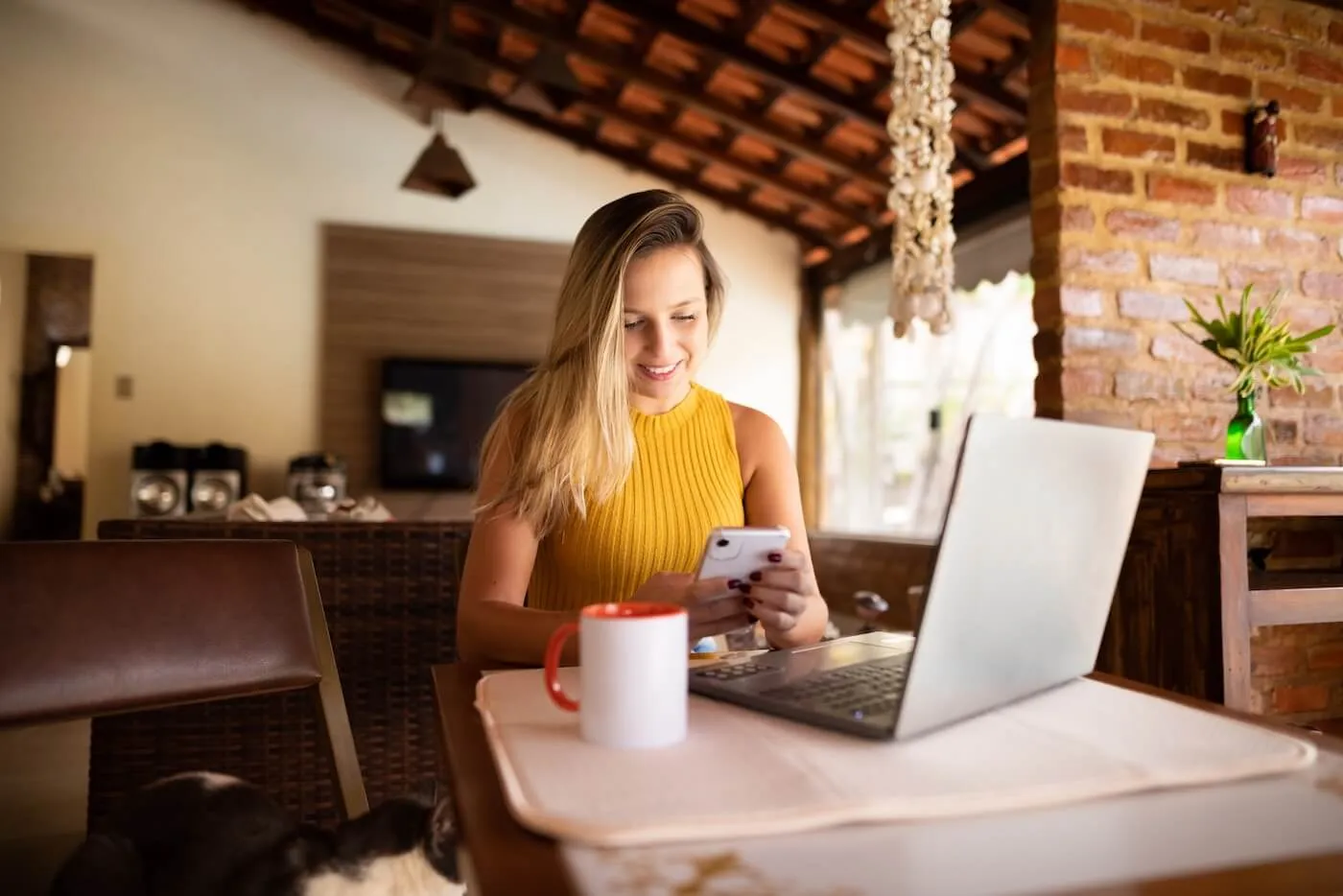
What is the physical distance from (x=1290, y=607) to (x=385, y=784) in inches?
80.4

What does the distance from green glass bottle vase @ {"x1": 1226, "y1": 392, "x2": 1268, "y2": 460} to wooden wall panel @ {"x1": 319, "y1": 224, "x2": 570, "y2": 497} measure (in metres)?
4.33

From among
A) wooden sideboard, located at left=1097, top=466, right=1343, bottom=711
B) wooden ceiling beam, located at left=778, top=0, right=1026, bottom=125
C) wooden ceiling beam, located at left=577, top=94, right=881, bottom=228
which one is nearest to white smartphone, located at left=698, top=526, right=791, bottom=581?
wooden sideboard, located at left=1097, top=466, right=1343, bottom=711

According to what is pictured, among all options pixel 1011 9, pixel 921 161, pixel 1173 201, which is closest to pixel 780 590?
pixel 1173 201

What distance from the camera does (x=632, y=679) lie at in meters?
0.62

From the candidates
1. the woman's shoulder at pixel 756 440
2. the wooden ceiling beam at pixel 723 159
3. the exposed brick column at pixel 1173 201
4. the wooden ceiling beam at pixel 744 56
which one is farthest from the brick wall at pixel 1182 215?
the wooden ceiling beam at pixel 723 159

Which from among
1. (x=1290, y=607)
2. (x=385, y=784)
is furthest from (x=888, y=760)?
(x=385, y=784)

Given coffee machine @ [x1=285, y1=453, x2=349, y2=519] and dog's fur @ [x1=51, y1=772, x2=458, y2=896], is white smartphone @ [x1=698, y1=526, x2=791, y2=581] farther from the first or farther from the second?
coffee machine @ [x1=285, y1=453, x2=349, y2=519]

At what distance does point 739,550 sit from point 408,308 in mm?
5138

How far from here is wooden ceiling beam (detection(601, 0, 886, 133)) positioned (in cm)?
445

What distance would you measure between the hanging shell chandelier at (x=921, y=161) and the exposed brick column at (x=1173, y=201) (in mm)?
324

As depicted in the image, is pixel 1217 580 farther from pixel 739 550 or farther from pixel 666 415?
pixel 739 550

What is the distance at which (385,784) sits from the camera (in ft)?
7.38

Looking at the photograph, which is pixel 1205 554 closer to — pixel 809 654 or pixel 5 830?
pixel 809 654

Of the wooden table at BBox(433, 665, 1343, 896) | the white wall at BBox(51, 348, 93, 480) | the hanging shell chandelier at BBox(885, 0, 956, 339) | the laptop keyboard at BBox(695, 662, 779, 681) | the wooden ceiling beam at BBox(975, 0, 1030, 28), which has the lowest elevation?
the wooden table at BBox(433, 665, 1343, 896)
